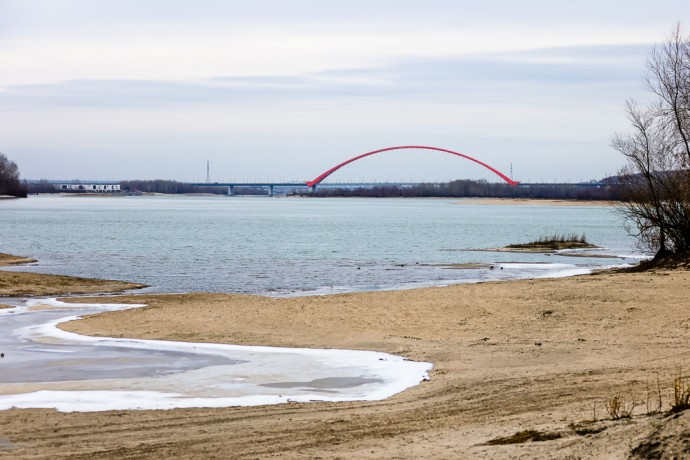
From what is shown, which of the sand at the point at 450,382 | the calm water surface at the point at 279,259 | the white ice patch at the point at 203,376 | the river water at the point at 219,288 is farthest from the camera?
the calm water surface at the point at 279,259

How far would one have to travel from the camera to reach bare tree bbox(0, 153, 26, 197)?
7200 inches

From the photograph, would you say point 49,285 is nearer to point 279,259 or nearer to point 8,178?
point 279,259

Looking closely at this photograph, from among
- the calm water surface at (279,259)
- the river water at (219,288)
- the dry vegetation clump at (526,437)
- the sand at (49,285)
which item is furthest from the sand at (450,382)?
the calm water surface at (279,259)

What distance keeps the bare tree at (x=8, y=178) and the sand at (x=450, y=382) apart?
571ft

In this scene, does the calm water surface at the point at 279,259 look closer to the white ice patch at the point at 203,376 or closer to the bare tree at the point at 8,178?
the white ice patch at the point at 203,376

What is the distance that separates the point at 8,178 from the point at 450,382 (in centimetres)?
19105

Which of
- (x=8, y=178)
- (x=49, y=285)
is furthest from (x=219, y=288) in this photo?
(x=8, y=178)

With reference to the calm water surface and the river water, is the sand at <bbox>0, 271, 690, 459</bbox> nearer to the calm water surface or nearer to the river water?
the river water

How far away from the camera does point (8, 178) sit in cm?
18912

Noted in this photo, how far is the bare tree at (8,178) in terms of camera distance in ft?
600

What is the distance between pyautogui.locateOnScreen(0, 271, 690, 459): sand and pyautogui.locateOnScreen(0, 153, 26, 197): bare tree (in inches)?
6851

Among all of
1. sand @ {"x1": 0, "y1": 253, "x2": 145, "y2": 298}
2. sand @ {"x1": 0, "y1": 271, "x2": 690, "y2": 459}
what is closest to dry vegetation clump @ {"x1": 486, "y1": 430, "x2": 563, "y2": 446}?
sand @ {"x1": 0, "y1": 271, "x2": 690, "y2": 459}

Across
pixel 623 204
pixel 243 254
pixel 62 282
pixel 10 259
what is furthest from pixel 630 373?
pixel 243 254

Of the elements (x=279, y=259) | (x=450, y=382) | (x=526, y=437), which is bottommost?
(x=279, y=259)
